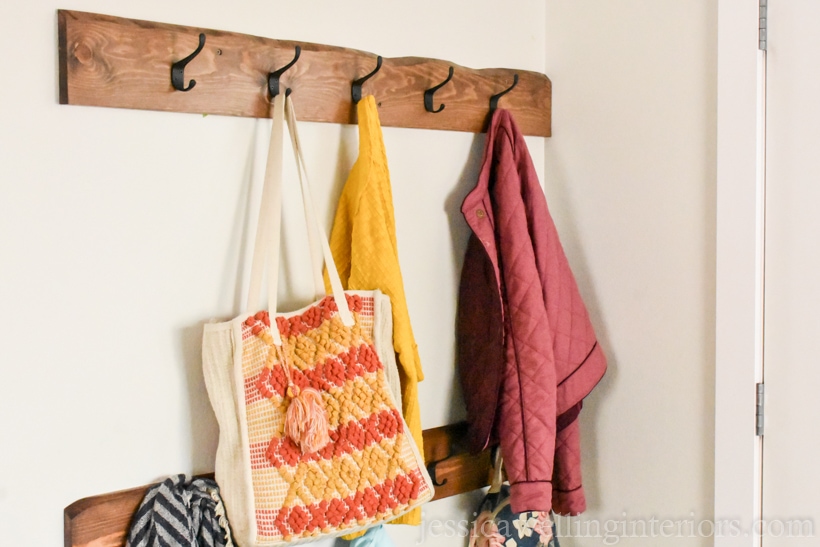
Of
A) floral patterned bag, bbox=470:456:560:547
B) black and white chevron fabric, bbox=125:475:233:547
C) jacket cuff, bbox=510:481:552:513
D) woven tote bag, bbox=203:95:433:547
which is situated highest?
woven tote bag, bbox=203:95:433:547

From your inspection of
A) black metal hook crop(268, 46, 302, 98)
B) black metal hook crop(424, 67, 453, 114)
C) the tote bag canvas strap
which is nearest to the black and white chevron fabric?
the tote bag canvas strap

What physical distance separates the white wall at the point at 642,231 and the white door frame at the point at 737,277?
31mm

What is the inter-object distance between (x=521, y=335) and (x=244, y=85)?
2.26ft

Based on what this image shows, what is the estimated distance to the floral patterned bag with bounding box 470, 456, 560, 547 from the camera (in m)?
1.56

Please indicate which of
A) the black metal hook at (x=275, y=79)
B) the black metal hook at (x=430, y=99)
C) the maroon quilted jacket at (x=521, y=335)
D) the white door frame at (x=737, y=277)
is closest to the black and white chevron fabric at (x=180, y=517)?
the maroon quilted jacket at (x=521, y=335)

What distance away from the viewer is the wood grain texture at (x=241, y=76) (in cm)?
110

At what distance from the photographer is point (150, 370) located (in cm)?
119

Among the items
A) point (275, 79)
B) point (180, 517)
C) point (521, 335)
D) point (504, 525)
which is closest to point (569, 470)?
point (504, 525)

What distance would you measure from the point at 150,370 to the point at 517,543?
0.83m

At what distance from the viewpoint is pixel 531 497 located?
1.44 m

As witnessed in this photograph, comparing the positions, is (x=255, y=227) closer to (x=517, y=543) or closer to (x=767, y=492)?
(x=517, y=543)

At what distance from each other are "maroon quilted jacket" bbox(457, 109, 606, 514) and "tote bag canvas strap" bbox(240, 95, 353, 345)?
1.18ft

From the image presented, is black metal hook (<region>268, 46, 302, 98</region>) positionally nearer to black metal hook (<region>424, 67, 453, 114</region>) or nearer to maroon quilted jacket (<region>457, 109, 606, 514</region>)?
black metal hook (<region>424, 67, 453, 114</region>)

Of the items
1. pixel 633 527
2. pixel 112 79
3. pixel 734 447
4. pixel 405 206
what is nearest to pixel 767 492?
pixel 734 447
